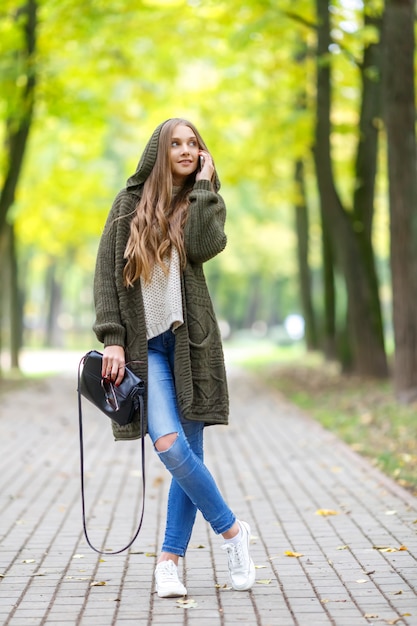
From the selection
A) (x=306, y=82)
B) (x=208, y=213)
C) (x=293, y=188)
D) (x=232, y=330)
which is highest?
(x=306, y=82)

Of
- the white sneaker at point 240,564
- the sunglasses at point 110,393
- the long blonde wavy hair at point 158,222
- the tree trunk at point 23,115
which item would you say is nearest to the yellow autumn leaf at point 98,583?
the white sneaker at point 240,564

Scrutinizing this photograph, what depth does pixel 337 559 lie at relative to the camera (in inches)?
218

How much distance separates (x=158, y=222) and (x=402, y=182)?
8.72m

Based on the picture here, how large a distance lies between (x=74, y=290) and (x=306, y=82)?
1788 inches

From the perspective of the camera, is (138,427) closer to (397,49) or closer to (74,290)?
(397,49)

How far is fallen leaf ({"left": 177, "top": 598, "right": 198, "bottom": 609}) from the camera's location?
460 cm

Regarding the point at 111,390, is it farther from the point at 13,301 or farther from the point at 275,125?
the point at 13,301

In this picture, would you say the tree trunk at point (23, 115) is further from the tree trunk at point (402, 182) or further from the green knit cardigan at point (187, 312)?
the green knit cardigan at point (187, 312)

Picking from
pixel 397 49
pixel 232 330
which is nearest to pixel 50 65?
pixel 397 49

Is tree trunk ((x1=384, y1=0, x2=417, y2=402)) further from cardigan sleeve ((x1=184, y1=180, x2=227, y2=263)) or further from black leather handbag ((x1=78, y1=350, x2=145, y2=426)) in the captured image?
black leather handbag ((x1=78, y1=350, x2=145, y2=426))

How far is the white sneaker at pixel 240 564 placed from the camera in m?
4.80

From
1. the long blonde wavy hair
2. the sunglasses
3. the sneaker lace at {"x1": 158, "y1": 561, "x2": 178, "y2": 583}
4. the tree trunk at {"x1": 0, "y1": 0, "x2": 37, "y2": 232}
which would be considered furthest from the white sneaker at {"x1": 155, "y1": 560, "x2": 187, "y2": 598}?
the tree trunk at {"x1": 0, "y1": 0, "x2": 37, "y2": 232}

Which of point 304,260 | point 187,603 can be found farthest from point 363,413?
point 304,260

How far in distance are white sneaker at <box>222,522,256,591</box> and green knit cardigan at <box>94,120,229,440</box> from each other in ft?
1.90
